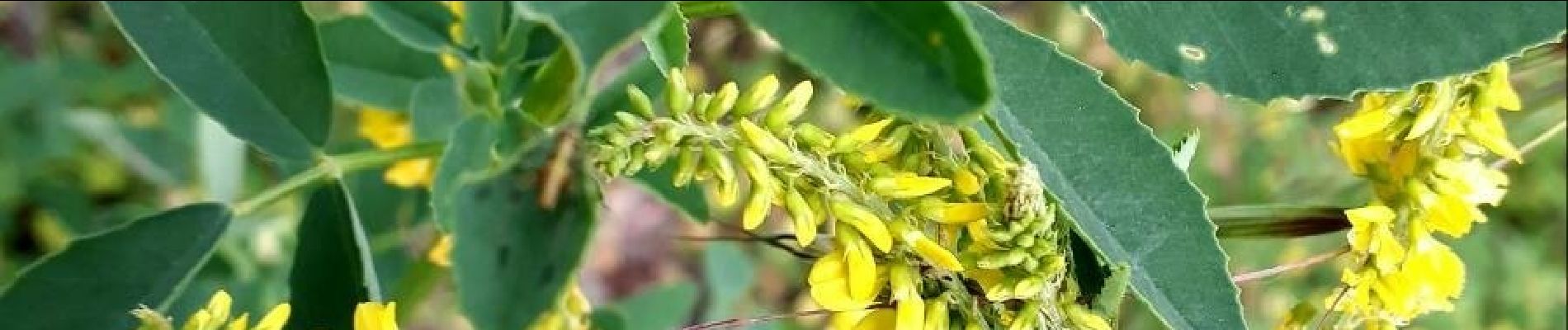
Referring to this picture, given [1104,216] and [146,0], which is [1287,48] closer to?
[1104,216]

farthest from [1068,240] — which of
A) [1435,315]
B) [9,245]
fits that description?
[9,245]

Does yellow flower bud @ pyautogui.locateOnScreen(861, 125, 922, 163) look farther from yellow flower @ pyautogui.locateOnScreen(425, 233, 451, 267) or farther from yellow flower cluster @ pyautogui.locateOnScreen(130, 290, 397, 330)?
yellow flower @ pyautogui.locateOnScreen(425, 233, 451, 267)

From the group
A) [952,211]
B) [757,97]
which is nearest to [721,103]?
[757,97]

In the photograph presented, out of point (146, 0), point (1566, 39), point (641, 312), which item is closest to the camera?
point (146, 0)

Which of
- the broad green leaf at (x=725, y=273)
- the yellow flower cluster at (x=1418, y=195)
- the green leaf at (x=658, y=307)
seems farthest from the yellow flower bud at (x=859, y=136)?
the broad green leaf at (x=725, y=273)

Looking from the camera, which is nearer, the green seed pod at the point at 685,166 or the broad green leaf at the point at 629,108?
the green seed pod at the point at 685,166

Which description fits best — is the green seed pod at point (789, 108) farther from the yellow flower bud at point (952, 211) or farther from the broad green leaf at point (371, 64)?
the broad green leaf at point (371, 64)

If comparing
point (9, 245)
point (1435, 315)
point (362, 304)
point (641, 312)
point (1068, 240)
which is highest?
point (9, 245)
